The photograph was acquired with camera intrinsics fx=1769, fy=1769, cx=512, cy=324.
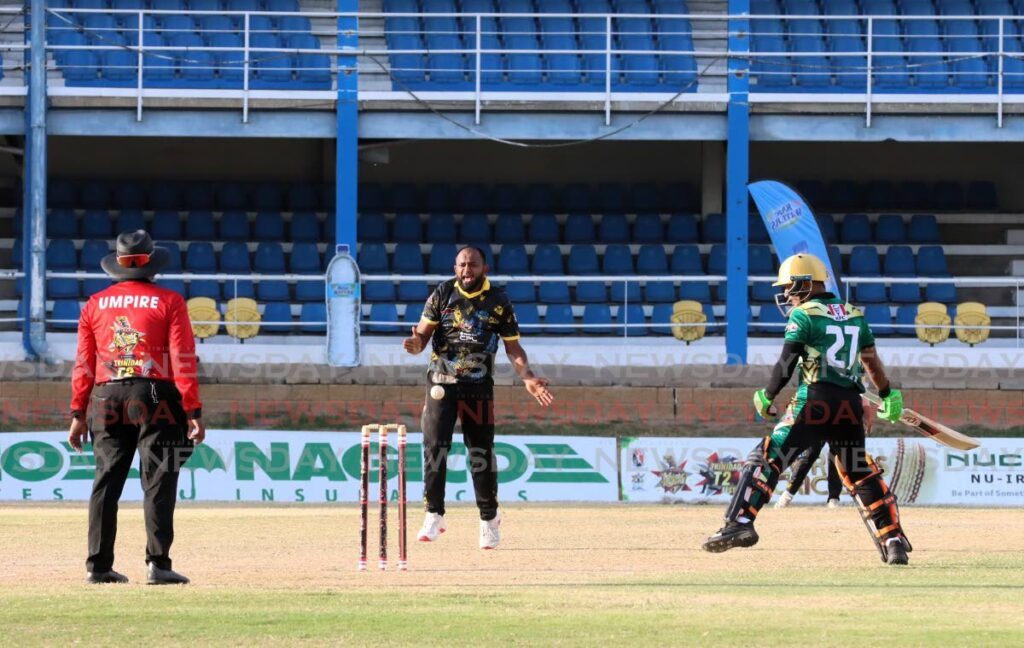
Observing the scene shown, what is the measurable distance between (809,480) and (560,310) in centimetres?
580

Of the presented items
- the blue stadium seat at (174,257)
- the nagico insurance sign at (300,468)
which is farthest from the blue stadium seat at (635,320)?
the blue stadium seat at (174,257)

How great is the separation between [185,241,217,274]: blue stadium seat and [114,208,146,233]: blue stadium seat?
4.44 ft

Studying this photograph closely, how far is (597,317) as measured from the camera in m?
24.0

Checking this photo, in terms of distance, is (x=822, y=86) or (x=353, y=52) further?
(x=822, y=86)

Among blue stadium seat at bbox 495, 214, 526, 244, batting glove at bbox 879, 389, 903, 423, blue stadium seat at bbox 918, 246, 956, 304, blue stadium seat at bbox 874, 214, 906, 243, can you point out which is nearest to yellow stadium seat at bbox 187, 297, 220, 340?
blue stadium seat at bbox 495, 214, 526, 244

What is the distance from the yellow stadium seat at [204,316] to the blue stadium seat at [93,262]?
6.06ft

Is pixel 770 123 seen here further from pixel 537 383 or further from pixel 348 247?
pixel 537 383

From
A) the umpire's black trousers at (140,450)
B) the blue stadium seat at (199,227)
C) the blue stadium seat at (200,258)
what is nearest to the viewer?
the umpire's black trousers at (140,450)

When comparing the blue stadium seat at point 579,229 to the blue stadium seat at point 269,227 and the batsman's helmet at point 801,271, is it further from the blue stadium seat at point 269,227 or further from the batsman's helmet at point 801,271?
the batsman's helmet at point 801,271

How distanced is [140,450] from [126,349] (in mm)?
516

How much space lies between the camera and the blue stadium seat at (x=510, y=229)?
26.0 m

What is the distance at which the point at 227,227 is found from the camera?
25.8 meters

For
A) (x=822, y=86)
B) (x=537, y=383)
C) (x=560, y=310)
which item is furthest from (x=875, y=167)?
(x=537, y=383)

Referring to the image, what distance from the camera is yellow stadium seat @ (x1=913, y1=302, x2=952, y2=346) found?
23109mm
